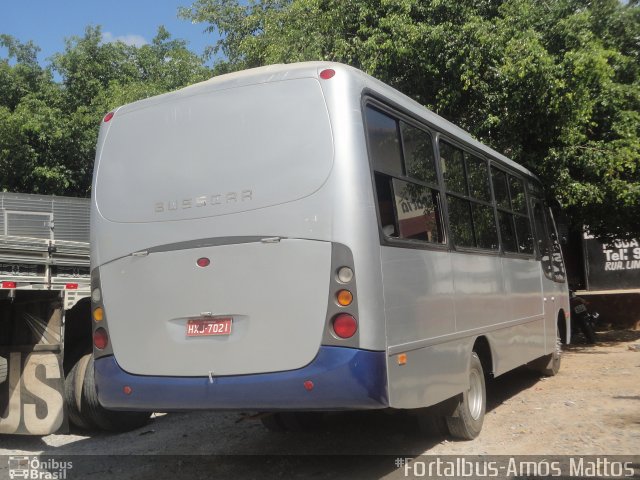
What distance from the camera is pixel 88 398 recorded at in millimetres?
7355

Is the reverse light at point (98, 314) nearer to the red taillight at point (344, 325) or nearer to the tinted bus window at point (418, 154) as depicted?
the red taillight at point (344, 325)

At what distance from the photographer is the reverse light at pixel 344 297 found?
4.40 metres

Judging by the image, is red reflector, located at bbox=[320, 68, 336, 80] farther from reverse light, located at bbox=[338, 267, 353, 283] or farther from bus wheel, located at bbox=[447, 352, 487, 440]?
bus wheel, located at bbox=[447, 352, 487, 440]

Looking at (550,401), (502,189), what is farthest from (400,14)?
(550,401)

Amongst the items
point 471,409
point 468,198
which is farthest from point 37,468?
point 468,198

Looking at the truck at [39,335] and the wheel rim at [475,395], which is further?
the truck at [39,335]

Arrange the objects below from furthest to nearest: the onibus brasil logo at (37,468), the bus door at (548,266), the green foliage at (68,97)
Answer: the green foliage at (68,97)
the bus door at (548,266)
the onibus brasil logo at (37,468)

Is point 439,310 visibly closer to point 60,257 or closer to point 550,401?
point 550,401

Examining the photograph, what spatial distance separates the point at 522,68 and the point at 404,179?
529 centimetres

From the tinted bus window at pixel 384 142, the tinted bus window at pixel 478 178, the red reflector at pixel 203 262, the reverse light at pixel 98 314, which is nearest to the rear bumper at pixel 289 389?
the reverse light at pixel 98 314

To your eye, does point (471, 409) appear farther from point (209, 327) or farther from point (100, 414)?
point (100, 414)

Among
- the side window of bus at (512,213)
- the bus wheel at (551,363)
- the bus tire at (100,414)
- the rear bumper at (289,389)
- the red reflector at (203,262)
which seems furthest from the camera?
the bus wheel at (551,363)

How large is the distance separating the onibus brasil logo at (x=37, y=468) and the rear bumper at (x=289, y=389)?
174 cm

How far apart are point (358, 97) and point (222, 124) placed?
103 centimetres
